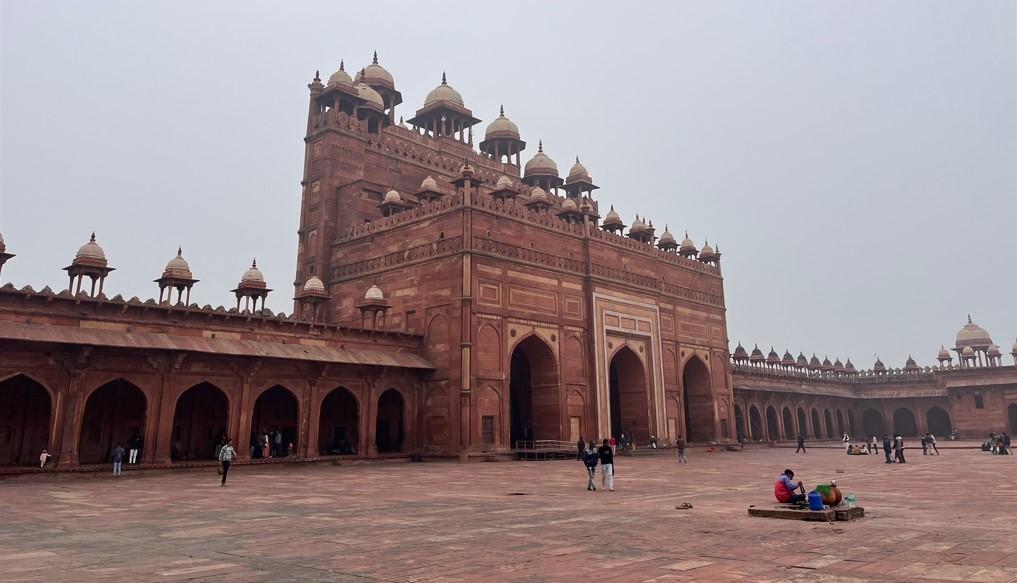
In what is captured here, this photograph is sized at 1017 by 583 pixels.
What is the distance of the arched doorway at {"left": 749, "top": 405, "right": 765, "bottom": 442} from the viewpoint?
5233cm

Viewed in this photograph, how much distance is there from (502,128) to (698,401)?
74.5ft

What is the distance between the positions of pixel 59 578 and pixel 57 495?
34.3ft

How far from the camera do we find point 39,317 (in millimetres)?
20625

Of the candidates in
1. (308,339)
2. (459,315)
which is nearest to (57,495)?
(308,339)

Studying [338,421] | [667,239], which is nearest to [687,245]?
[667,239]

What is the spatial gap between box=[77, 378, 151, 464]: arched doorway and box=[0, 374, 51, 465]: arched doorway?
1188mm

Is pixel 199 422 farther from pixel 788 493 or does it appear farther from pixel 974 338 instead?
pixel 974 338

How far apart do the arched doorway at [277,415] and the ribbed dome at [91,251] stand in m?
7.77

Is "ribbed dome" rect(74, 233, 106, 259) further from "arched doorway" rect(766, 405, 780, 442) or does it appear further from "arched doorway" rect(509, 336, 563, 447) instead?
"arched doorway" rect(766, 405, 780, 442)

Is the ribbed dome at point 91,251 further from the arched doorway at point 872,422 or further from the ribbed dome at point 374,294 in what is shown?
the arched doorway at point 872,422

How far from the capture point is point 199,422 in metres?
25.9

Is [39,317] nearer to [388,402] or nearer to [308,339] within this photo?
[308,339]

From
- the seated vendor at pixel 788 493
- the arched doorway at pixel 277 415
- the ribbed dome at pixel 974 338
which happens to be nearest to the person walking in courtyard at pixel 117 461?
the arched doorway at pixel 277 415

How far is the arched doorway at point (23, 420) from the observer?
70.5ft
